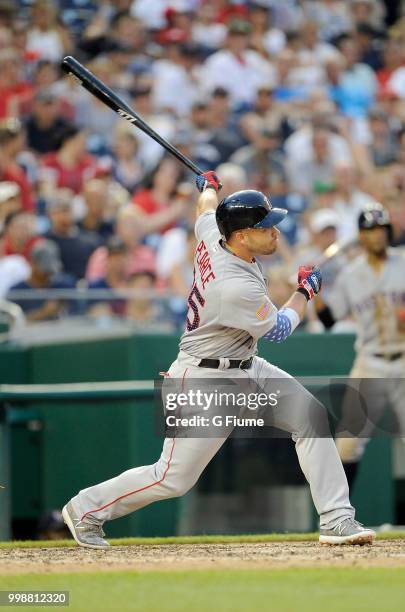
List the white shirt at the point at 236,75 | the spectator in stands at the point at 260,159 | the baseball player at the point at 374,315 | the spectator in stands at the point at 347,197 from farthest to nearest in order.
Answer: the white shirt at the point at 236,75 → the spectator in stands at the point at 260,159 → the spectator in stands at the point at 347,197 → the baseball player at the point at 374,315

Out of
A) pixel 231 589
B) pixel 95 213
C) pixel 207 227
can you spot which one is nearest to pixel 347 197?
pixel 95 213

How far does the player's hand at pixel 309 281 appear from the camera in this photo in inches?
233

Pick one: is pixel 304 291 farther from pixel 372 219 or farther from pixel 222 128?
pixel 222 128

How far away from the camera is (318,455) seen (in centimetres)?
576

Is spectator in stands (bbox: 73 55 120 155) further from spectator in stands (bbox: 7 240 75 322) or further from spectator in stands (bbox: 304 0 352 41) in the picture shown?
spectator in stands (bbox: 304 0 352 41)

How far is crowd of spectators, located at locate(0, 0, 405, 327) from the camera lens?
34.0 feet

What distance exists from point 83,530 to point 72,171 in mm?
6482

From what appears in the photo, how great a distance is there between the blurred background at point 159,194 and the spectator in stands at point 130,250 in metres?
0.02

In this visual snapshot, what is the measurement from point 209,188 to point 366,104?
795cm

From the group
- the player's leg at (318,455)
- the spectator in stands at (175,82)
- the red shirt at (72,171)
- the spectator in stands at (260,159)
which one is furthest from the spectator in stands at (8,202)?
the player's leg at (318,455)

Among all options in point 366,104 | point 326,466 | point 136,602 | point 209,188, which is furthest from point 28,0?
point 136,602

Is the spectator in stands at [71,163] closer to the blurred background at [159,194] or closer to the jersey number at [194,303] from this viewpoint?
the blurred background at [159,194]

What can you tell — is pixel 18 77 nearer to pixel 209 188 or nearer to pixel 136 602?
pixel 209 188

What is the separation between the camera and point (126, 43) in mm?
13586
